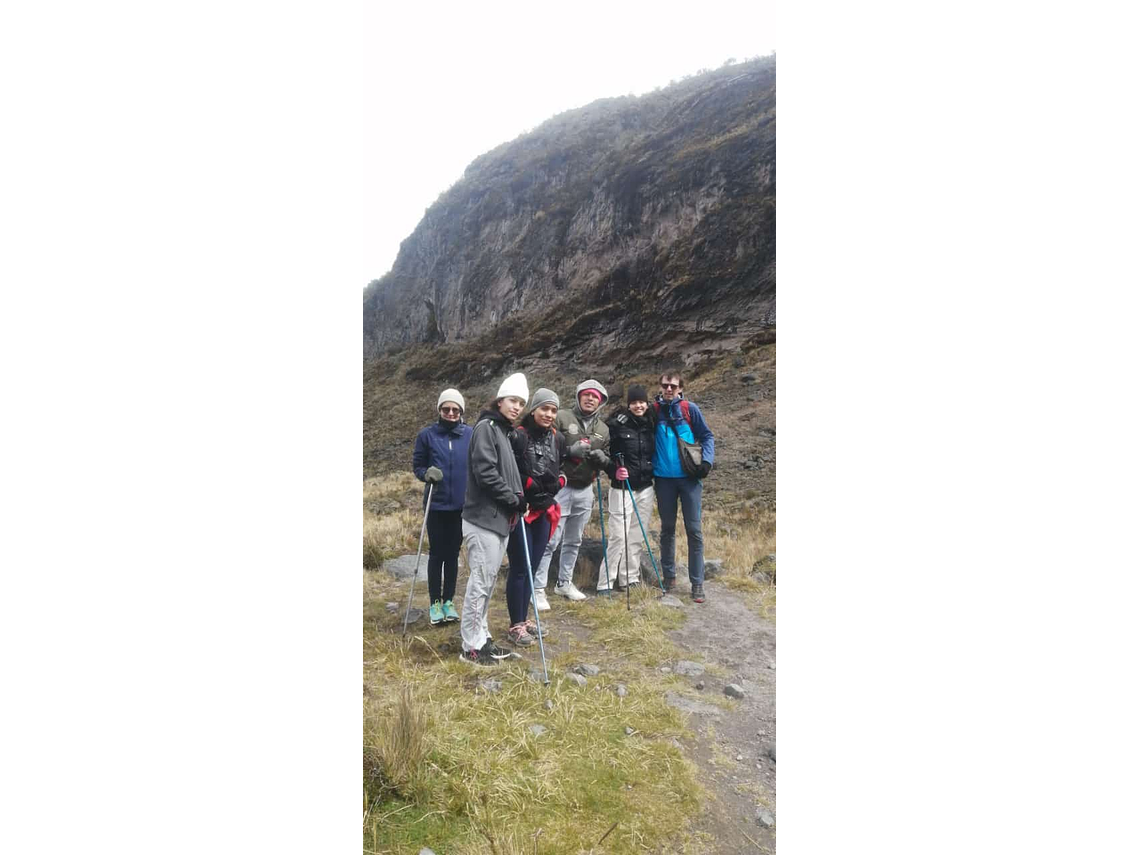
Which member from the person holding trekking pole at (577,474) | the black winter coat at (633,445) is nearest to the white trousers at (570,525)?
the person holding trekking pole at (577,474)

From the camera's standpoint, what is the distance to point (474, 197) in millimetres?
2443

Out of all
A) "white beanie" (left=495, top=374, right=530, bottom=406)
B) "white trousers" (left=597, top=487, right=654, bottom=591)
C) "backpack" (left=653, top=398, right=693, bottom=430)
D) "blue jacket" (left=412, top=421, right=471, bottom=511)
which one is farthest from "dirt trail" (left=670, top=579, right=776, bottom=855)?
"white beanie" (left=495, top=374, right=530, bottom=406)

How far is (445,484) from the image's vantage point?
6.87 ft

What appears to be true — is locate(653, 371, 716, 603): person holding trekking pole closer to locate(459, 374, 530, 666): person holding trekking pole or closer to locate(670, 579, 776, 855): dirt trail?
locate(670, 579, 776, 855): dirt trail

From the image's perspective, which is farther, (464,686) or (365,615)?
(365,615)

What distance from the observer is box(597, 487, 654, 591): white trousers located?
2.68 metres

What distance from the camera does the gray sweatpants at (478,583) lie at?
185 centimetres

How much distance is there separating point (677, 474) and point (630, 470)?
0.25m

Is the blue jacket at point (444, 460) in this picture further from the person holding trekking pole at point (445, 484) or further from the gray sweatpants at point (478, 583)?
the gray sweatpants at point (478, 583)

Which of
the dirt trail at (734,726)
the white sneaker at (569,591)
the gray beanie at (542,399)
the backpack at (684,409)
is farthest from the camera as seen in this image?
the white sneaker at (569,591)

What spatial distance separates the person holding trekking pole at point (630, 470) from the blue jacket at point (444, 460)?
2.66 ft

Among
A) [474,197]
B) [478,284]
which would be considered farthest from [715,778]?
[474,197]
